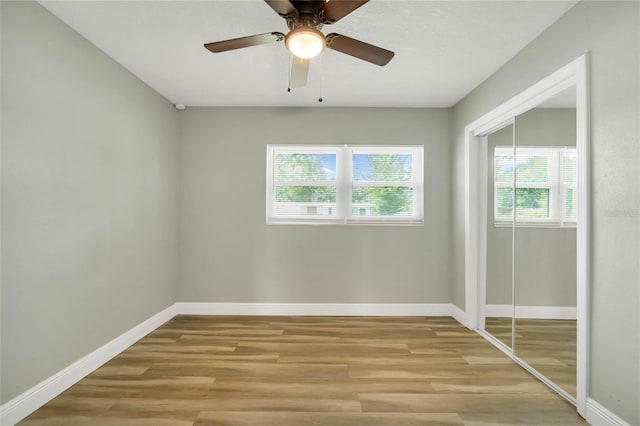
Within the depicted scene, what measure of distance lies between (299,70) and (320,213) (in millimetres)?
2283

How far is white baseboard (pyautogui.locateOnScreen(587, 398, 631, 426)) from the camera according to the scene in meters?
1.84

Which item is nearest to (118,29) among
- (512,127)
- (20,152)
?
(20,152)

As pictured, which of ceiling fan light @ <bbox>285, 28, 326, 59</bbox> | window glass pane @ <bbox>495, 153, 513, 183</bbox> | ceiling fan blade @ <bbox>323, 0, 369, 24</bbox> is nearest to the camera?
ceiling fan blade @ <bbox>323, 0, 369, 24</bbox>

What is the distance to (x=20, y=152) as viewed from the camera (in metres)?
2.03

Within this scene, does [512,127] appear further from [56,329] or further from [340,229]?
[56,329]

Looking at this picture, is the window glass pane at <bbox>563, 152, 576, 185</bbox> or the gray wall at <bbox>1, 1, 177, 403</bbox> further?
the window glass pane at <bbox>563, 152, 576, 185</bbox>

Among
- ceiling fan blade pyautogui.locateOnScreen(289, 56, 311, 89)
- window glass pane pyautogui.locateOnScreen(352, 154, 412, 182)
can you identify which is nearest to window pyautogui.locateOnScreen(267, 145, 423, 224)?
window glass pane pyautogui.locateOnScreen(352, 154, 412, 182)

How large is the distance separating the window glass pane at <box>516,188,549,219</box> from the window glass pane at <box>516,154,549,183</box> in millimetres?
84

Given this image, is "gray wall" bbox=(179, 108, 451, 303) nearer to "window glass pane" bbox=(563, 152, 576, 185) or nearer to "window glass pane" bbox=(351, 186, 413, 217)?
"window glass pane" bbox=(351, 186, 413, 217)

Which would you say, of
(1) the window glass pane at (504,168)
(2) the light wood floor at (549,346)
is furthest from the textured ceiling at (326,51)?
(2) the light wood floor at (549,346)

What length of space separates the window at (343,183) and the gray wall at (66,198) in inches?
58.0

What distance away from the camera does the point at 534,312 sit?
2.70 metres

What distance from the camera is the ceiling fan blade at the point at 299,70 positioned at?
6.82 feet

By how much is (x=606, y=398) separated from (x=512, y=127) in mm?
2096
